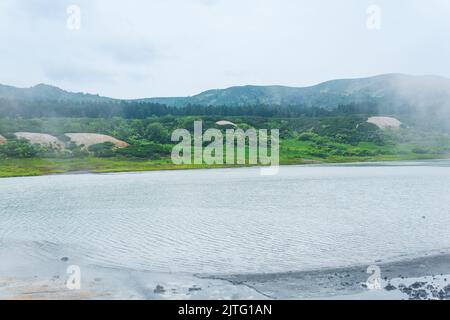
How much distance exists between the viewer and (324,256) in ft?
95.0

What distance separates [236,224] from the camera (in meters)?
40.1

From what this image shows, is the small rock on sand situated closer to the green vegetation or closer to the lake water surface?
the lake water surface

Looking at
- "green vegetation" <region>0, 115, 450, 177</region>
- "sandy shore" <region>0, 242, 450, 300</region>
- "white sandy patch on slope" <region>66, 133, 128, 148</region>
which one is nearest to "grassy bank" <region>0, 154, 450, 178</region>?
"green vegetation" <region>0, 115, 450, 177</region>

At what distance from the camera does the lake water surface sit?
29141 millimetres

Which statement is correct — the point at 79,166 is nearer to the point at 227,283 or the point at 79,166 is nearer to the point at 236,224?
the point at 236,224

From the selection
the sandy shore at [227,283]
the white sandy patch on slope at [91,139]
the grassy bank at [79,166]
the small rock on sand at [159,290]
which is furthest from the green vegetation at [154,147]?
the small rock on sand at [159,290]

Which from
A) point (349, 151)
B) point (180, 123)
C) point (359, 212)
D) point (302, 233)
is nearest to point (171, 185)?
point (359, 212)

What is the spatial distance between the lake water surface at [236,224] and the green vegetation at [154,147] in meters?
50.4

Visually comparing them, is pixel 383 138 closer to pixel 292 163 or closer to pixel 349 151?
pixel 349 151

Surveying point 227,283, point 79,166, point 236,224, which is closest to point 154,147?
point 79,166

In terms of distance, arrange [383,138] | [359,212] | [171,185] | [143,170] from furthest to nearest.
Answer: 1. [383,138]
2. [143,170]
3. [171,185]
4. [359,212]

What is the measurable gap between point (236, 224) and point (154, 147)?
10462 centimetres
